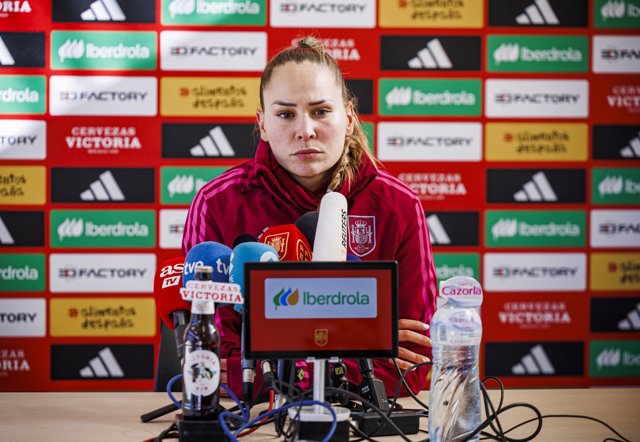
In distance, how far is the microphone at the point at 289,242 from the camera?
3.59 feet

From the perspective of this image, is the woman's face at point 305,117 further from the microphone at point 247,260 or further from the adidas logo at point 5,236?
the adidas logo at point 5,236

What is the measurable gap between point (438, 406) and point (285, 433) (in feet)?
0.74

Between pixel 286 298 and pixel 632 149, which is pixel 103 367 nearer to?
pixel 286 298

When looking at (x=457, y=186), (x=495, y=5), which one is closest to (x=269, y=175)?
(x=457, y=186)

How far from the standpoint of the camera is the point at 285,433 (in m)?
1.05

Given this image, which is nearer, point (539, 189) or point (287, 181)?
point (287, 181)

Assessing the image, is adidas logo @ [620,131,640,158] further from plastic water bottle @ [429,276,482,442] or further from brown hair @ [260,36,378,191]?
plastic water bottle @ [429,276,482,442]

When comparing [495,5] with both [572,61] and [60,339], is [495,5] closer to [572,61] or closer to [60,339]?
[572,61]

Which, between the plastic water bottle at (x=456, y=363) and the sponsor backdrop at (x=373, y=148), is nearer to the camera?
the plastic water bottle at (x=456, y=363)

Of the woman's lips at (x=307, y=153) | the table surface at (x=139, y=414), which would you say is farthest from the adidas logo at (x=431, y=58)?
the table surface at (x=139, y=414)

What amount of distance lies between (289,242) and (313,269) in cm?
12

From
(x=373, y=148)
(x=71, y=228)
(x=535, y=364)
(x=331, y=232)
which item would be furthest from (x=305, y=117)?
(x=535, y=364)

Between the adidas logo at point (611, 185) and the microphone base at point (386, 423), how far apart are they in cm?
231

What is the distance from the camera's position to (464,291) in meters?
1.03
